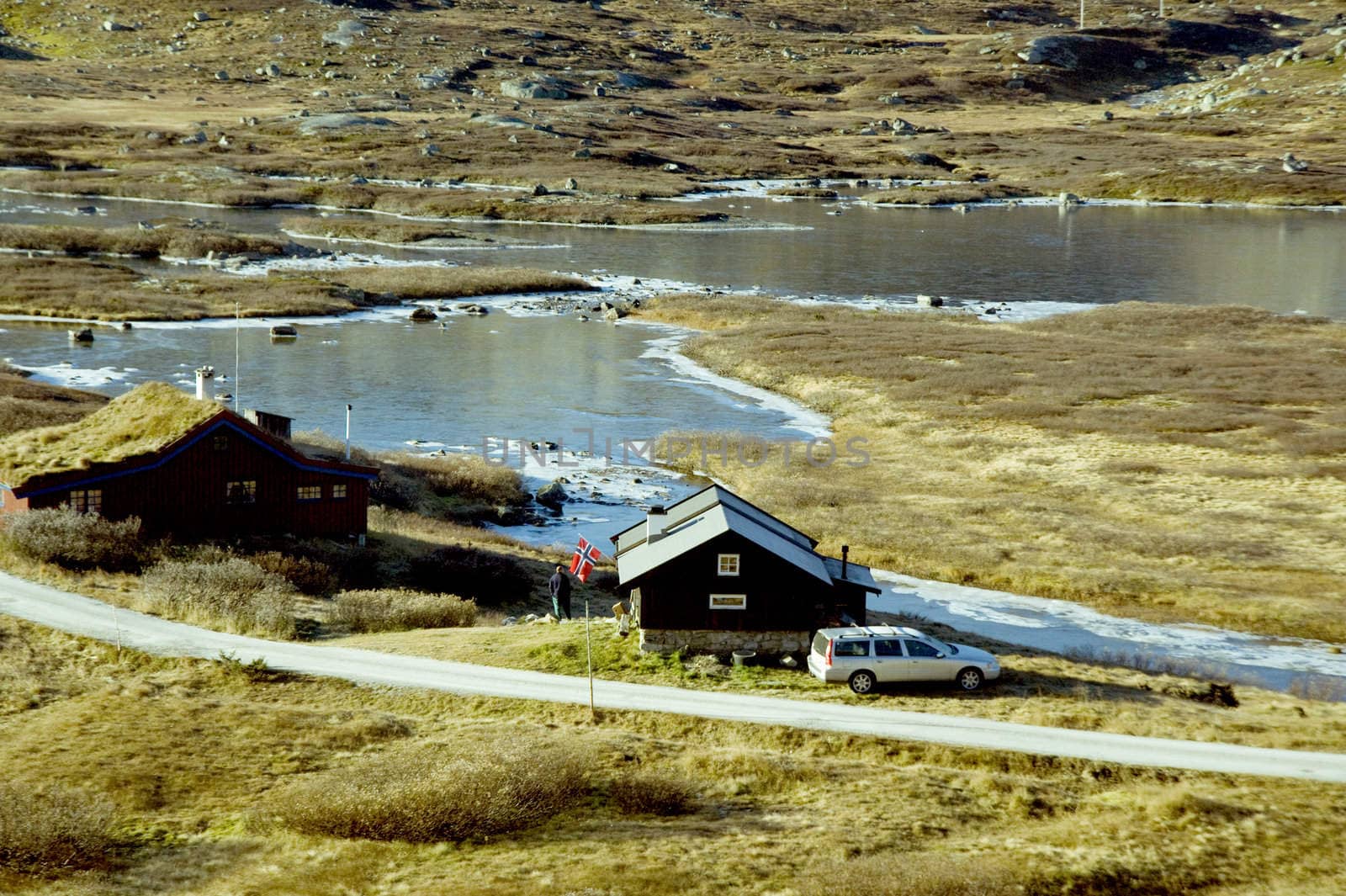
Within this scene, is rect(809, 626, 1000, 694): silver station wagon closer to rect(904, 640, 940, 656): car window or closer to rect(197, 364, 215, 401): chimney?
rect(904, 640, 940, 656): car window

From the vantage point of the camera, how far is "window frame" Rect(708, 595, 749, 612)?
3094 cm

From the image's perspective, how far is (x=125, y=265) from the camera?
99.4 meters

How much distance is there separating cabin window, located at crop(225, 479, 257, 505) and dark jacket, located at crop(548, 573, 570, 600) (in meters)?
9.48

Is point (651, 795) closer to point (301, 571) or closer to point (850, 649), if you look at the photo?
point (850, 649)

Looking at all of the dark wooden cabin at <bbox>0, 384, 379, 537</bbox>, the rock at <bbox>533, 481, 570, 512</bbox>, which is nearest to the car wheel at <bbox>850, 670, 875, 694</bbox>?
the dark wooden cabin at <bbox>0, 384, 379, 537</bbox>

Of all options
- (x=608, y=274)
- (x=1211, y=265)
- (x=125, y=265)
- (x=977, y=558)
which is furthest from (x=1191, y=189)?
(x=977, y=558)

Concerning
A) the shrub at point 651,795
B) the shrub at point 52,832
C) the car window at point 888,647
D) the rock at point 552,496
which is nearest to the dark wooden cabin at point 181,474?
the rock at point 552,496

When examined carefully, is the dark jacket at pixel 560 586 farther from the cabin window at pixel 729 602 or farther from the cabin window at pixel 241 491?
the cabin window at pixel 241 491

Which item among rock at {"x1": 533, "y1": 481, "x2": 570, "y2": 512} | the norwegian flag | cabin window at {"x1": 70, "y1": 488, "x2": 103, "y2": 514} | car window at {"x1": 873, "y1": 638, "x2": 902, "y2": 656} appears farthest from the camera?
rock at {"x1": 533, "y1": 481, "x2": 570, "y2": 512}

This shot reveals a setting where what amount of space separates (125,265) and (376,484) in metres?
61.8

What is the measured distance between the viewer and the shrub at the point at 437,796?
21328 mm

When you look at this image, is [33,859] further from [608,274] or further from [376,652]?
[608,274]

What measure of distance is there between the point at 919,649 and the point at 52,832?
17315mm

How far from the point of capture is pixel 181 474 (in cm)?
3631
